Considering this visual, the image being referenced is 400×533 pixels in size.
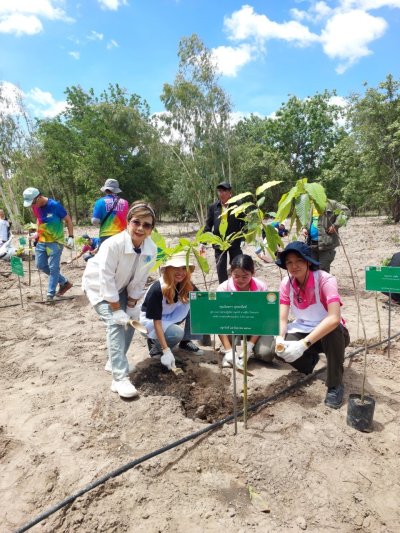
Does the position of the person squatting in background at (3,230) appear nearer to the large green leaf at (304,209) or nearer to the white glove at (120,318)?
the white glove at (120,318)

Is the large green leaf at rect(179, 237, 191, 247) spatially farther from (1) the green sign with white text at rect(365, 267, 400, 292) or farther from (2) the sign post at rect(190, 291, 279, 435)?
(1) the green sign with white text at rect(365, 267, 400, 292)

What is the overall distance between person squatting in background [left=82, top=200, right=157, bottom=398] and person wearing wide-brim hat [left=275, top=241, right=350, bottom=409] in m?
0.97

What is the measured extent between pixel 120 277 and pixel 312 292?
1373 millimetres

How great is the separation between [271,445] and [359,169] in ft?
53.2

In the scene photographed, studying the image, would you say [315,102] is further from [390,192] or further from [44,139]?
[44,139]

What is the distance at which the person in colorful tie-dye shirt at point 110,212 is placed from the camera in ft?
14.6

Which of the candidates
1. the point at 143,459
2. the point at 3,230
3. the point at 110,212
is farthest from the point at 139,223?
the point at 3,230

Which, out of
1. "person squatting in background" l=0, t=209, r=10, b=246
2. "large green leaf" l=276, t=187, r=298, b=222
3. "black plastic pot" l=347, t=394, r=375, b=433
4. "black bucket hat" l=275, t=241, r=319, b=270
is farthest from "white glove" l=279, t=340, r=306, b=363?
"person squatting in background" l=0, t=209, r=10, b=246

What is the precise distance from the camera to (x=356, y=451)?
76.2 inches

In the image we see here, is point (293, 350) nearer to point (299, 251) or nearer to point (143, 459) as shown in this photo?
point (299, 251)

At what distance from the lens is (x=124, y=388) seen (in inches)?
95.6

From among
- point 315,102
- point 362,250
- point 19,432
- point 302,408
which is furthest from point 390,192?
point 315,102

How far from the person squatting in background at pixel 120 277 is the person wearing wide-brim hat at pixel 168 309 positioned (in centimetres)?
16

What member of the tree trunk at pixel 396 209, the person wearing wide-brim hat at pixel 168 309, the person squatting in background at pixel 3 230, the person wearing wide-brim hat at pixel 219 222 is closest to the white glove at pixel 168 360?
the person wearing wide-brim hat at pixel 168 309
